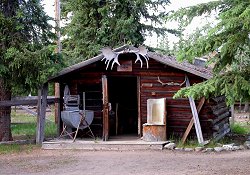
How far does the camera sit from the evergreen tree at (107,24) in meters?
21.9

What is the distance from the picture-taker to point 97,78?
14.9m

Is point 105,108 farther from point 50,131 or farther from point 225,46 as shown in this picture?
point 225,46

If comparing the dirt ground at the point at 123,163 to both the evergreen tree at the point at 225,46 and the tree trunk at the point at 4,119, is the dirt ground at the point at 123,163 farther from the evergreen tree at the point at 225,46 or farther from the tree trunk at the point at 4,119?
the evergreen tree at the point at 225,46

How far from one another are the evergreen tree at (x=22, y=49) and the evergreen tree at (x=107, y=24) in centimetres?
633

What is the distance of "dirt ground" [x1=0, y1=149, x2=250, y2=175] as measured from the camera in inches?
374

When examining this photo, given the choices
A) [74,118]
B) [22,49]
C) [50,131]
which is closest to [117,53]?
[74,118]

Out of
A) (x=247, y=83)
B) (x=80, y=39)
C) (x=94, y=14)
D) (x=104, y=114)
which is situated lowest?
(x=104, y=114)

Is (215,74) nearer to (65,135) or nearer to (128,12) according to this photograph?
(65,135)

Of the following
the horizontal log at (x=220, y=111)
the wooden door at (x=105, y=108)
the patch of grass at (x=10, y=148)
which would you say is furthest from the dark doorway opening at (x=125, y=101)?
the patch of grass at (x=10, y=148)

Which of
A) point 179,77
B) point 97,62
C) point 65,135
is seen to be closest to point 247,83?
point 179,77

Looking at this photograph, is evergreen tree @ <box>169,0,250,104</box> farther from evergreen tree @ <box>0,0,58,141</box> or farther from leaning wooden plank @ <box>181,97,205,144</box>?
evergreen tree @ <box>0,0,58,141</box>

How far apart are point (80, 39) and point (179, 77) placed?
34.7 feet

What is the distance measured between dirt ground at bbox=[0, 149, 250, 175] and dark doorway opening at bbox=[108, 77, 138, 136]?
448cm

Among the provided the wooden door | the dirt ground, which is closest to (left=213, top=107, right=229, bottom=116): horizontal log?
the dirt ground
